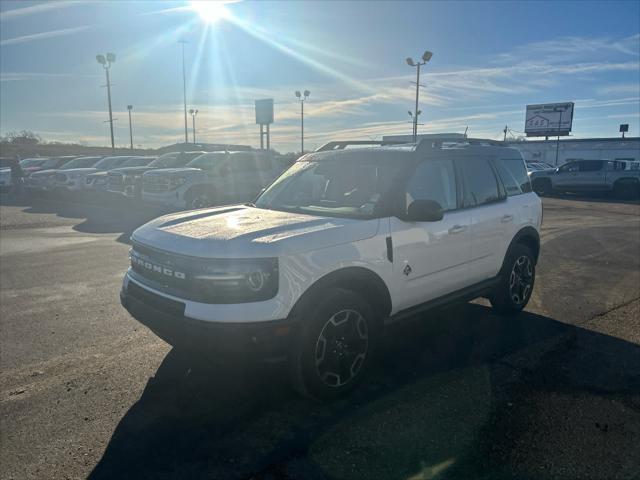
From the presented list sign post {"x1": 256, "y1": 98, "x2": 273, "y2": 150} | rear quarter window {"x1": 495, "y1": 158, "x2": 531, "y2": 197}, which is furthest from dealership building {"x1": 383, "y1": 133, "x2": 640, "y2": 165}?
rear quarter window {"x1": 495, "y1": 158, "x2": 531, "y2": 197}

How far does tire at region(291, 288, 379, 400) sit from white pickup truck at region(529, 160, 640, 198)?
68.3 ft

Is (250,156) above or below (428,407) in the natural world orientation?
above

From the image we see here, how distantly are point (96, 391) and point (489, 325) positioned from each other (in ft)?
12.9

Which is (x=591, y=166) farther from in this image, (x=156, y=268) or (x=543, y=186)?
(x=156, y=268)

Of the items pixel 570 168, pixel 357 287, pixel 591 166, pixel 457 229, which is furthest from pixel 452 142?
pixel 570 168

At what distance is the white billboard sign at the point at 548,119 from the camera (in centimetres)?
5078

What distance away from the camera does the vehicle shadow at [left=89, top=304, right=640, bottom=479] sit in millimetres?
2928

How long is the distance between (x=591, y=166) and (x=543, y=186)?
250cm

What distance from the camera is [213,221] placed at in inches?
162

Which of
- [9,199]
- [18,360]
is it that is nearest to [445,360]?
[18,360]

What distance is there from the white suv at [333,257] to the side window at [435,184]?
0.05 ft

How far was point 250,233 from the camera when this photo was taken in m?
3.49

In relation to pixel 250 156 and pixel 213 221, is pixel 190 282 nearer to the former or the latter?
pixel 213 221

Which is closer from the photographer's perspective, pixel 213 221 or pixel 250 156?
pixel 213 221
